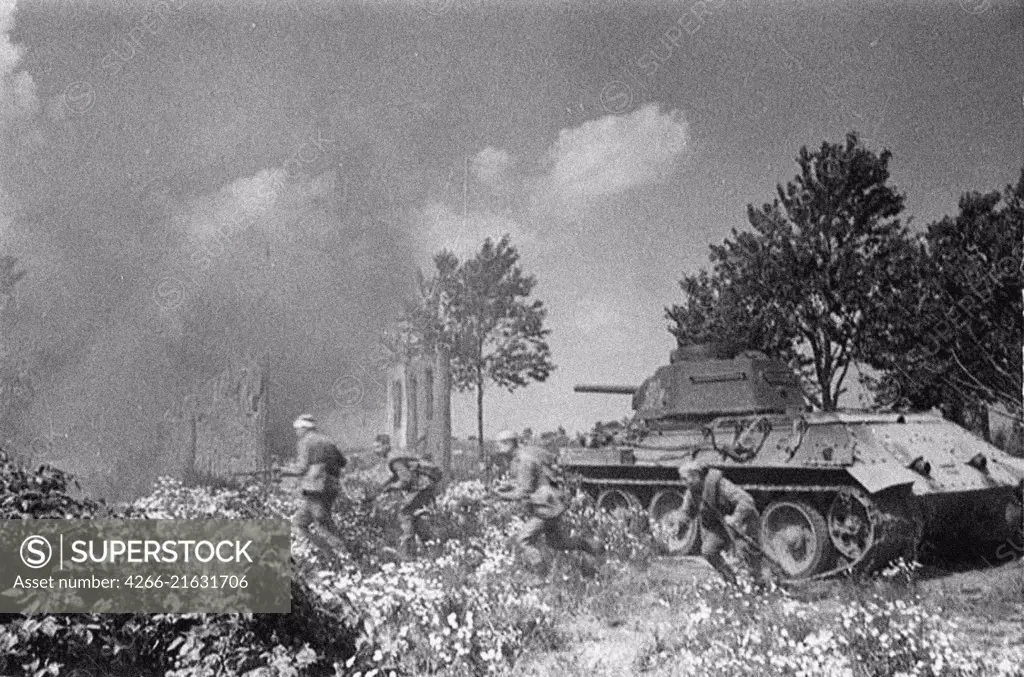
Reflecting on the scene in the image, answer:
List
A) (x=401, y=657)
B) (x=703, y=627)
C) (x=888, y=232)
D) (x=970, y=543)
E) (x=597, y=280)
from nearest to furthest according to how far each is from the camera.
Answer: (x=401, y=657) < (x=703, y=627) < (x=597, y=280) < (x=888, y=232) < (x=970, y=543)

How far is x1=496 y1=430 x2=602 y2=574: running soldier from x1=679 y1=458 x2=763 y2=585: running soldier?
0.94 meters

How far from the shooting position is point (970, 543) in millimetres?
7781

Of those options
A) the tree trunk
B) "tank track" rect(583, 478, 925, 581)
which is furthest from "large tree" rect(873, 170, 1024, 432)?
the tree trunk

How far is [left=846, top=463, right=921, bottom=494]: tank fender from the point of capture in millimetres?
6750

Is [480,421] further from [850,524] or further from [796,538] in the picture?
[850,524]

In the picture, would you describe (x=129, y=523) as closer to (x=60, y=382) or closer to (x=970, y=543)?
(x=60, y=382)

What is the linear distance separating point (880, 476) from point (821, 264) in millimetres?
1988

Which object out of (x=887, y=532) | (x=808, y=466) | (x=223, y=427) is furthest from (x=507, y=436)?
(x=887, y=532)

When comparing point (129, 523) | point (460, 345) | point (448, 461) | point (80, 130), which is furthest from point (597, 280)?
point (80, 130)

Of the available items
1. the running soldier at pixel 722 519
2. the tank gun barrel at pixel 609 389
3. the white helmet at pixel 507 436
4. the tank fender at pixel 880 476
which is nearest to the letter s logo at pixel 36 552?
the white helmet at pixel 507 436

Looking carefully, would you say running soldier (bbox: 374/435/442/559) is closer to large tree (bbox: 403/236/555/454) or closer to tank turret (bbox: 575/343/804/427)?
large tree (bbox: 403/236/555/454)

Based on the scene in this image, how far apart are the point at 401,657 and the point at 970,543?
6026mm

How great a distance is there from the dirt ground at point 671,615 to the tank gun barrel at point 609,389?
166 centimetres

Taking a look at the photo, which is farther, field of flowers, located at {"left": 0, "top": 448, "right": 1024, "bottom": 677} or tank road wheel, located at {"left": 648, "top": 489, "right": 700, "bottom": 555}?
tank road wheel, located at {"left": 648, "top": 489, "right": 700, "bottom": 555}
